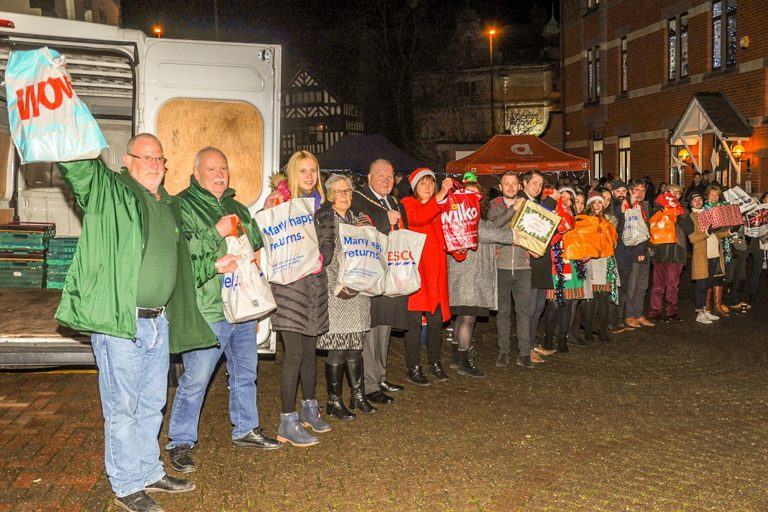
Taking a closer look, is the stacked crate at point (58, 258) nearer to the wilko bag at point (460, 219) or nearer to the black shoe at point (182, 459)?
the wilko bag at point (460, 219)

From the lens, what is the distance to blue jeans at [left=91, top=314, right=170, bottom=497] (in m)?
5.13

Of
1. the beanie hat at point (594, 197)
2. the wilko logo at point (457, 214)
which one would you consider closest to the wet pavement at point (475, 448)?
the wilko logo at point (457, 214)

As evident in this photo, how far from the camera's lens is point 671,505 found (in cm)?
539

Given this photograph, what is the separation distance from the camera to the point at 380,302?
7.86m

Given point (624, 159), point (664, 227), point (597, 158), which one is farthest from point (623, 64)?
point (664, 227)

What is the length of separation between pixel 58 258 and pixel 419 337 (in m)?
4.75

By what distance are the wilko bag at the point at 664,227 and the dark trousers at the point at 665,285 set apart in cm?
39

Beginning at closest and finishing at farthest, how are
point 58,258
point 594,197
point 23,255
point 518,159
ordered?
point 23,255 < point 58,258 < point 594,197 < point 518,159

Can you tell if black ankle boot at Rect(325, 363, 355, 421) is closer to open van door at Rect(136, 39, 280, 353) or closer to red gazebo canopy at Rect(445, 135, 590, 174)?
open van door at Rect(136, 39, 280, 353)

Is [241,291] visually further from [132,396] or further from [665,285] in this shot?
[665,285]

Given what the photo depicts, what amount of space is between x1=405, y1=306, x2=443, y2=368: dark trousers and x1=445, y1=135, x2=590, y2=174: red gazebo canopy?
51.5ft

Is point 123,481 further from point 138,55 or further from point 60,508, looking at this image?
point 138,55

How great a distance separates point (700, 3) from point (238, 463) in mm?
24164

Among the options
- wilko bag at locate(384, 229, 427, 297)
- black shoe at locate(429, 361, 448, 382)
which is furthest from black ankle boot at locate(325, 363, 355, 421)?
black shoe at locate(429, 361, 448, 382)
